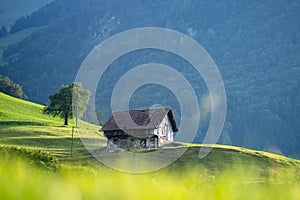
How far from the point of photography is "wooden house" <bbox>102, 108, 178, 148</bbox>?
227 ft

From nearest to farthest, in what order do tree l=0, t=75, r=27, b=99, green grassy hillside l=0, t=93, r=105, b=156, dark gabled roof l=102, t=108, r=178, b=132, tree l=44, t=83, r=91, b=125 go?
dark gabled roof l=102, t=108, r=178, b=132 → green grassy hillside l=0, t=93, r=105, b=156 → tree l=44, t=83, r=91, b=125 → tree l=0, t=75, r=27, b=99

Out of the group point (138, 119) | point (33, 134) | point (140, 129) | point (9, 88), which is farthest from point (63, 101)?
point (9, 88)

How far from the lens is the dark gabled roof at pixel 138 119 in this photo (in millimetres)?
69938

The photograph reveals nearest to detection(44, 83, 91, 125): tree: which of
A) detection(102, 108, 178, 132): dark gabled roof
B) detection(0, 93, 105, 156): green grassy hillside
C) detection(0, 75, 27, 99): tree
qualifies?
detection(0, 93, 105, 156): green grassy hillside

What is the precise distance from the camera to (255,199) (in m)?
1.73

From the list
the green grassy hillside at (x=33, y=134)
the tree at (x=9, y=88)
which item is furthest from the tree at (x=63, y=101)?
the tree at (x=9, y=88)

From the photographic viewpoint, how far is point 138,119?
7181 centimetres

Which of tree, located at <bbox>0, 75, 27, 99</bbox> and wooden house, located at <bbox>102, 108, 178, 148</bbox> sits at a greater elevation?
tree, located at <bbox>0, 75, 27, 99</bbox>

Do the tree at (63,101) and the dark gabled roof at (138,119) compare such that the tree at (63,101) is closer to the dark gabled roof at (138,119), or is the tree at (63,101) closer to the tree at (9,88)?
the dark gabled roof at (138,119)

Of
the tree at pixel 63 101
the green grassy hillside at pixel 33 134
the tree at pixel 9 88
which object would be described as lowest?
the green grassy hillside at pixel 33 134

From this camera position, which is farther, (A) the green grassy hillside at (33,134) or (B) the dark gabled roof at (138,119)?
(A) the green grassy hillside at (33,134)

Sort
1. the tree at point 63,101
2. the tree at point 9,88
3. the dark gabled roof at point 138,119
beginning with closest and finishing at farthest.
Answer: the dark gabled roof at point 138,119 → the tree at point 63,101 → the tree at point 9,88

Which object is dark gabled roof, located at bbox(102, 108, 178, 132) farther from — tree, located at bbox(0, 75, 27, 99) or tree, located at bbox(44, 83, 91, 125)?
tree, located at bbox(0, 75, 27, 99)

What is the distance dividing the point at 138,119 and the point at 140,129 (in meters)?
2.31
